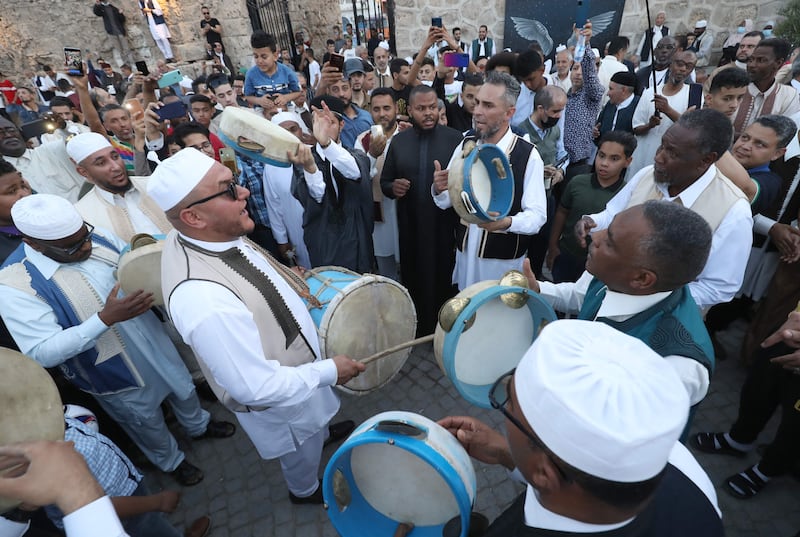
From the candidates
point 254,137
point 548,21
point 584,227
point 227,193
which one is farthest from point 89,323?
point 548,21

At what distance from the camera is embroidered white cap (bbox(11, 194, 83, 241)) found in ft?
7.69

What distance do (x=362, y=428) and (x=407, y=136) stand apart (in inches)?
126

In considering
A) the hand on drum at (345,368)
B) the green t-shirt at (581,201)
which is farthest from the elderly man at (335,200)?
the green t-shirt at (581,201)

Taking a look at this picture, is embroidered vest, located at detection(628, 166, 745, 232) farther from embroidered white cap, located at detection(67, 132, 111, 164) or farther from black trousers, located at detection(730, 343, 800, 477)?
embroidered white cap, located at detection(67, 132, 111, 164)

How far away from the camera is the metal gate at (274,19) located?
541 inches

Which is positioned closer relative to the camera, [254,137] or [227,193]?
[227,193]

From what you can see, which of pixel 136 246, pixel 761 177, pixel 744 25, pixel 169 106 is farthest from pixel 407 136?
pixel 744 25

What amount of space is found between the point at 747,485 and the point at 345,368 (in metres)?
3.11

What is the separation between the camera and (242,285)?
2.12 meters

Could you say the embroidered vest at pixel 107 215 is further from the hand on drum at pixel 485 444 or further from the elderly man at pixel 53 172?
the hand on drum at pixel 485 444

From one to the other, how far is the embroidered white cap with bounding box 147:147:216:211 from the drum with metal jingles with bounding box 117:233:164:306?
2.10 feet

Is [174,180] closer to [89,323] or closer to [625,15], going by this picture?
[89,323]

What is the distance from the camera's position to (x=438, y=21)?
939cm

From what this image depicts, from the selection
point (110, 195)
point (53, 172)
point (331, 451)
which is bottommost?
point (331, 451)
